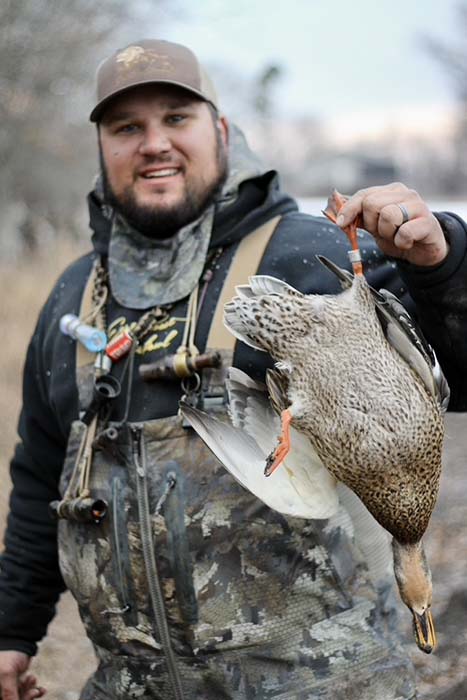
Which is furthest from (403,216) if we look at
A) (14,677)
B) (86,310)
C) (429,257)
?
(14,677)

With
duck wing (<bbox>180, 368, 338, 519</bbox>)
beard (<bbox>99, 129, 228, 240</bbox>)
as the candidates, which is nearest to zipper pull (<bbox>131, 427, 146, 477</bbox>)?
duck wing (<bbox>180, 368, 338, 519</bbox>)

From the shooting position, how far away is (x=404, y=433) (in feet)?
8.09

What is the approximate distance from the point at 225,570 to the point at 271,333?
0.77 metres

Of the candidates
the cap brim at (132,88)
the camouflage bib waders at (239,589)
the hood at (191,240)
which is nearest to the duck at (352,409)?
the camouflage bib waders at (239,589)

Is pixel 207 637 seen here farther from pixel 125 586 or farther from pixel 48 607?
pixel 48 607

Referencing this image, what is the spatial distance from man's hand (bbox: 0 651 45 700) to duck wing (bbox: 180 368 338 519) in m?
1.42

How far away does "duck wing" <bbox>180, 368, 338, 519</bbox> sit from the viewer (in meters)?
2.71

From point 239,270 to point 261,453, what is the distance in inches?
24.6

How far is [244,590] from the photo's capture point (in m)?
2.99

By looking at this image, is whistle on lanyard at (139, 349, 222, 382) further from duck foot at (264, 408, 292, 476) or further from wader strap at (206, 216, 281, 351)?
duck foot at (264, 408, 292, 476)

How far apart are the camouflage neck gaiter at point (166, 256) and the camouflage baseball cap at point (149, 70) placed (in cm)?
26

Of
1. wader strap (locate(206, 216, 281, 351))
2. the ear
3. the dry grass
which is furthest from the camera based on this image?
the dry grass

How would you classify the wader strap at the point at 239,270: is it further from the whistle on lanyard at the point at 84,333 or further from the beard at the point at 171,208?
the whistle on lanyard at the point at 84,333

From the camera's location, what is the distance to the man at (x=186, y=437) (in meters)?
2.98
